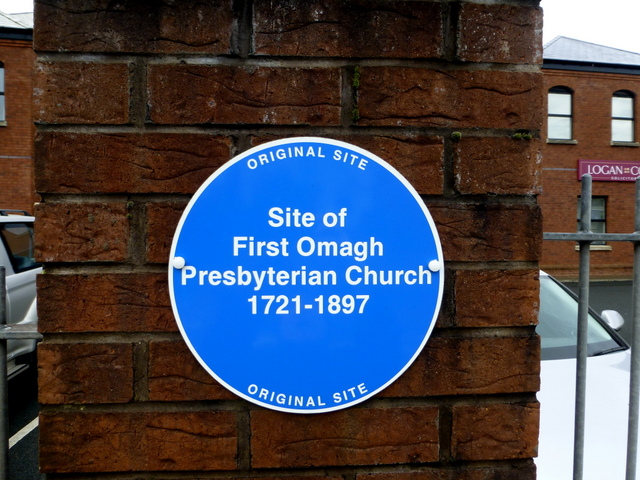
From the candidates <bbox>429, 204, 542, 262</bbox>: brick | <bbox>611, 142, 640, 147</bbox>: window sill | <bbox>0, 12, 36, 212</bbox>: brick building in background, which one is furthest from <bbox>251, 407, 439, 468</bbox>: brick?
<bbox>611, 142, 640, 147</bbox>: window sill

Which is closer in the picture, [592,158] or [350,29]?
[350,29]

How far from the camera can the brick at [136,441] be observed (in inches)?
41.5

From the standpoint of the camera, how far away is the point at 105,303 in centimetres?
105

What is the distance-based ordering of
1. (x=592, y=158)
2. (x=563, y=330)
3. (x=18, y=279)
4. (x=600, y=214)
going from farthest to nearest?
(x=600, y=214), (x=592, y=158), (x=18, y=279), (x=563, y=330)

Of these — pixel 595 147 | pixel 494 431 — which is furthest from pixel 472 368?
pixel 595 147

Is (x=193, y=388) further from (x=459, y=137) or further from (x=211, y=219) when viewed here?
(x=459, y=137)

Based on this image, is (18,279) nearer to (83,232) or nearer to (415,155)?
(83,232)

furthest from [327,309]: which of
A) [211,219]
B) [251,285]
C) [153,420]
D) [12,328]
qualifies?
[12,328]

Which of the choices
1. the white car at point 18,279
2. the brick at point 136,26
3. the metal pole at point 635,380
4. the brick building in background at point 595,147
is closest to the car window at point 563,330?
the metal pole at point 635,380

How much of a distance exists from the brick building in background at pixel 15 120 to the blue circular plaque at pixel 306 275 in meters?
14.6

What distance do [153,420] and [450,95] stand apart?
920 mm

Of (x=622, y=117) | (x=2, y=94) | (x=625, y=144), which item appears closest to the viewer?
(x=2, y=94)

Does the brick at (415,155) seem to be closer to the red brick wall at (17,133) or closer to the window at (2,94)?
the red brick wall at (17,133)

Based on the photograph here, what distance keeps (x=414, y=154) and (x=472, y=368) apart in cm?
47
